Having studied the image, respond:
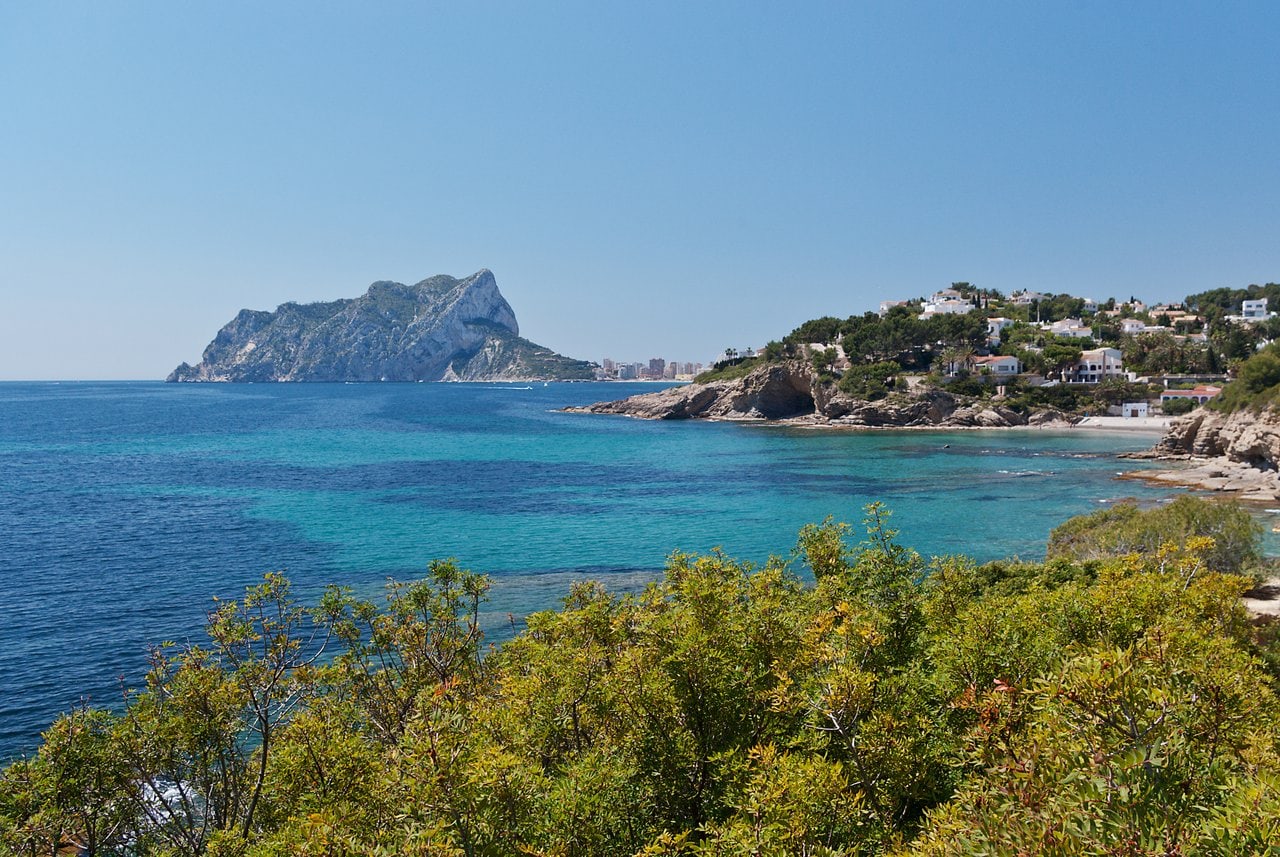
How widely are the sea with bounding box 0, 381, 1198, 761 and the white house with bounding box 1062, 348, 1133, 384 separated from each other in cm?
2323

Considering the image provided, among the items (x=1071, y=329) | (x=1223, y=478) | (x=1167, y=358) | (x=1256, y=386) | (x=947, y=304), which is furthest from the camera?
(x=947, y=304)

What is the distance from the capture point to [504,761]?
6.76 m

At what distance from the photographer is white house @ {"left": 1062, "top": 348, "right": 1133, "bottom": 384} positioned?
366 feet

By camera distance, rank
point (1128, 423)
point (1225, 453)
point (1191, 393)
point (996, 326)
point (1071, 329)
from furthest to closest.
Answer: point (1071, 329) → point (996, 326) → point (1191, 393) → point (1128, 423) → point (1225, 453)

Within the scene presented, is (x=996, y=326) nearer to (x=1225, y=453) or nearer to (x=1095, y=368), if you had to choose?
(x=1095, y=368)

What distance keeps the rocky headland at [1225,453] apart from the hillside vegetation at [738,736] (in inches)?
1904

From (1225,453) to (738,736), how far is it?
250 feet

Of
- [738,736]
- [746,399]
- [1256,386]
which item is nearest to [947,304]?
[746,399]

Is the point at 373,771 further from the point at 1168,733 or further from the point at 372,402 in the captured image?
the point at 372,402

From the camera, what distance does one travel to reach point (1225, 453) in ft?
211

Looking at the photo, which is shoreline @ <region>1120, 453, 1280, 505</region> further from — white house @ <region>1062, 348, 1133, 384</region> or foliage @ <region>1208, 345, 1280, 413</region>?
white house @ <region>1062, 348, 1133, 384</region>

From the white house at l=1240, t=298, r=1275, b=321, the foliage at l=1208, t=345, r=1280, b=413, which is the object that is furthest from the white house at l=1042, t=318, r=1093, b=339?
the foliage at l=1208, t=345, r=1280, b=413

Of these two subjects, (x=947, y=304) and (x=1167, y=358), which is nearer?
(x=1167, y=358)

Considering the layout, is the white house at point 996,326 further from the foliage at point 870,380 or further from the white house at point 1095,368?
the foliage at point 870,380
